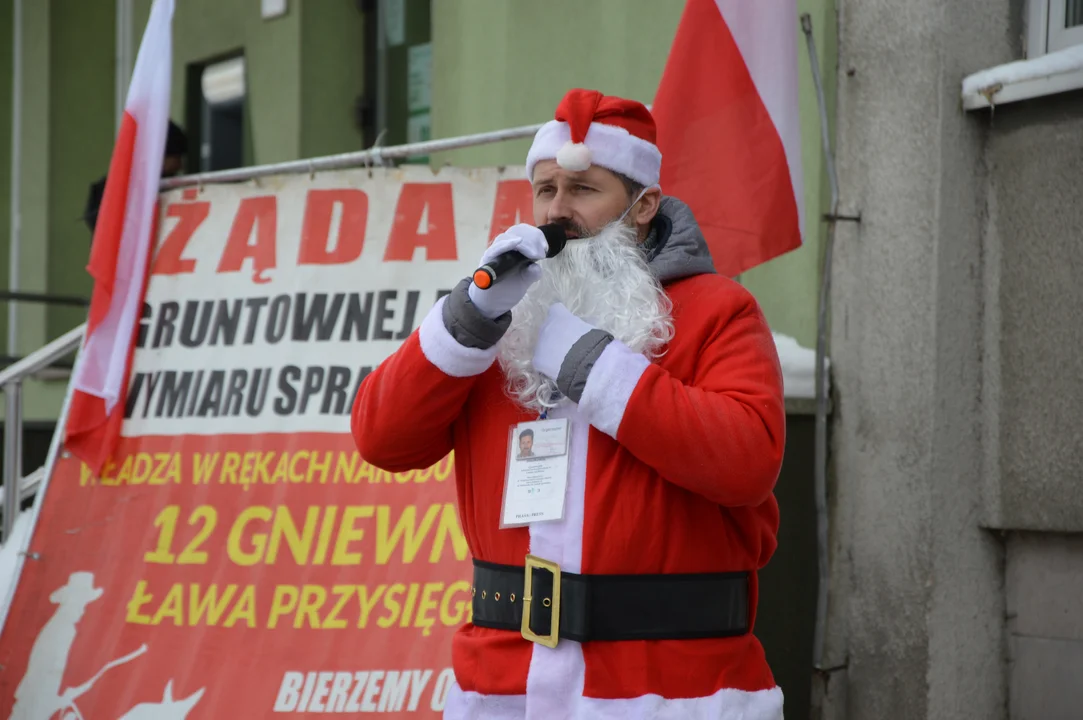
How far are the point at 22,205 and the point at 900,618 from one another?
25.7ft

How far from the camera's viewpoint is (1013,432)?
3.87 meters

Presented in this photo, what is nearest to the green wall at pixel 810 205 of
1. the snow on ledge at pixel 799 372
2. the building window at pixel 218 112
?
the snow on ledge at pixel 799 372

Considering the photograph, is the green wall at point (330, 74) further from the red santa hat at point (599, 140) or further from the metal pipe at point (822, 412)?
the red santa hat at point (599, 140)

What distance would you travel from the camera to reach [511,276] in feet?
7.15

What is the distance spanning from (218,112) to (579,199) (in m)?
7.06

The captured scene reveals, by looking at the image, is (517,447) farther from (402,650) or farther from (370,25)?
(370,25)

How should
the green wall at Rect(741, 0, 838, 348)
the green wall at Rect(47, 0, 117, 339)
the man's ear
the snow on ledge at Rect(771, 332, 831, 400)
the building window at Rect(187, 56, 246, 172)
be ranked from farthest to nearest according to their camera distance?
the green wall at Rect(47, 0, 117, 339) → the building window at Rect(187, 56, 246, 172) → the green wall at Rect(741, 0, 838, 348) → the snow on ledge at Rect(771, 332, 831, 400) → the man's ear

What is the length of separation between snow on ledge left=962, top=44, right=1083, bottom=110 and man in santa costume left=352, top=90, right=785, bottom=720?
1774 millimetres

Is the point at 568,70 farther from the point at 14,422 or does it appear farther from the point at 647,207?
the point at 647,207

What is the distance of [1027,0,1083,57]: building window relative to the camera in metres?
3.95

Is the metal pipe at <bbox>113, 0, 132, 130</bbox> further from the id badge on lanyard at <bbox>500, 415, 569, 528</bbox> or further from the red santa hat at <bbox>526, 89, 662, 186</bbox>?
the id badge on lanyard at <bbox>500, 415, 569, 528</bbox>

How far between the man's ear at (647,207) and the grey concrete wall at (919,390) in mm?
1636

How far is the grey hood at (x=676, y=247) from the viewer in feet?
7.94

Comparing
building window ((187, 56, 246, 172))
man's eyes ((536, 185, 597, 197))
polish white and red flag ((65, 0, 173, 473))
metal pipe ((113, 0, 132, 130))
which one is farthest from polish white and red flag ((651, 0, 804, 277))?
metal pipe ((113, 0, 132, 130))
